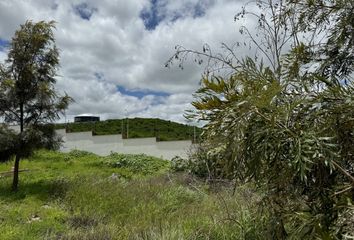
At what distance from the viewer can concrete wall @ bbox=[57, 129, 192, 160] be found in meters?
21.0

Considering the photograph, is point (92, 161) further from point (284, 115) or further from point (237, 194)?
point (284, 115)

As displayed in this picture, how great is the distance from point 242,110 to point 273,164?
1.35 feet

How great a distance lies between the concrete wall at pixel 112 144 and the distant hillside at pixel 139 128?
55 centimetres

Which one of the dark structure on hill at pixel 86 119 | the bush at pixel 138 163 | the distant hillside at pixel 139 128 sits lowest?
the bush at pixel 138 163

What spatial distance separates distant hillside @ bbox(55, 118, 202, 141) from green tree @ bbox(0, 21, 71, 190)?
9.69 metres

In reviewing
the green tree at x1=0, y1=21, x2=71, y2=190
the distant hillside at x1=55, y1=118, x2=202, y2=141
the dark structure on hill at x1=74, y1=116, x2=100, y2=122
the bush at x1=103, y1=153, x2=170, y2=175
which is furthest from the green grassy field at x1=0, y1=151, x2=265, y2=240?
the dark structure on hill at x1=74, y1=116, x2=100, y2=122

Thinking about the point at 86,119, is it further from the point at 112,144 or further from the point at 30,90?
the point at 30,90

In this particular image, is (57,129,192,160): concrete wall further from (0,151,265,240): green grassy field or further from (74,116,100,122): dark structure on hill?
(0,151,265,240): green grassy field

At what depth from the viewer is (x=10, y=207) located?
9.17 m

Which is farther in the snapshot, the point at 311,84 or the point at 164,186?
the point at 164,186

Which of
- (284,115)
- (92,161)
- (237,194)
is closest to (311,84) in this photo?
(284,115)

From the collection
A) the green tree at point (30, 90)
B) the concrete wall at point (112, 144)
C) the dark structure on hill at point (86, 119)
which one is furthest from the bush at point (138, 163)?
the dark structure on hill at point (86, 119)

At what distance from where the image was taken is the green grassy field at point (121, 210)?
18.0ft

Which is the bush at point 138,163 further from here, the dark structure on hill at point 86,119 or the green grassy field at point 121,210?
the dark structure on hill at point 86,119
